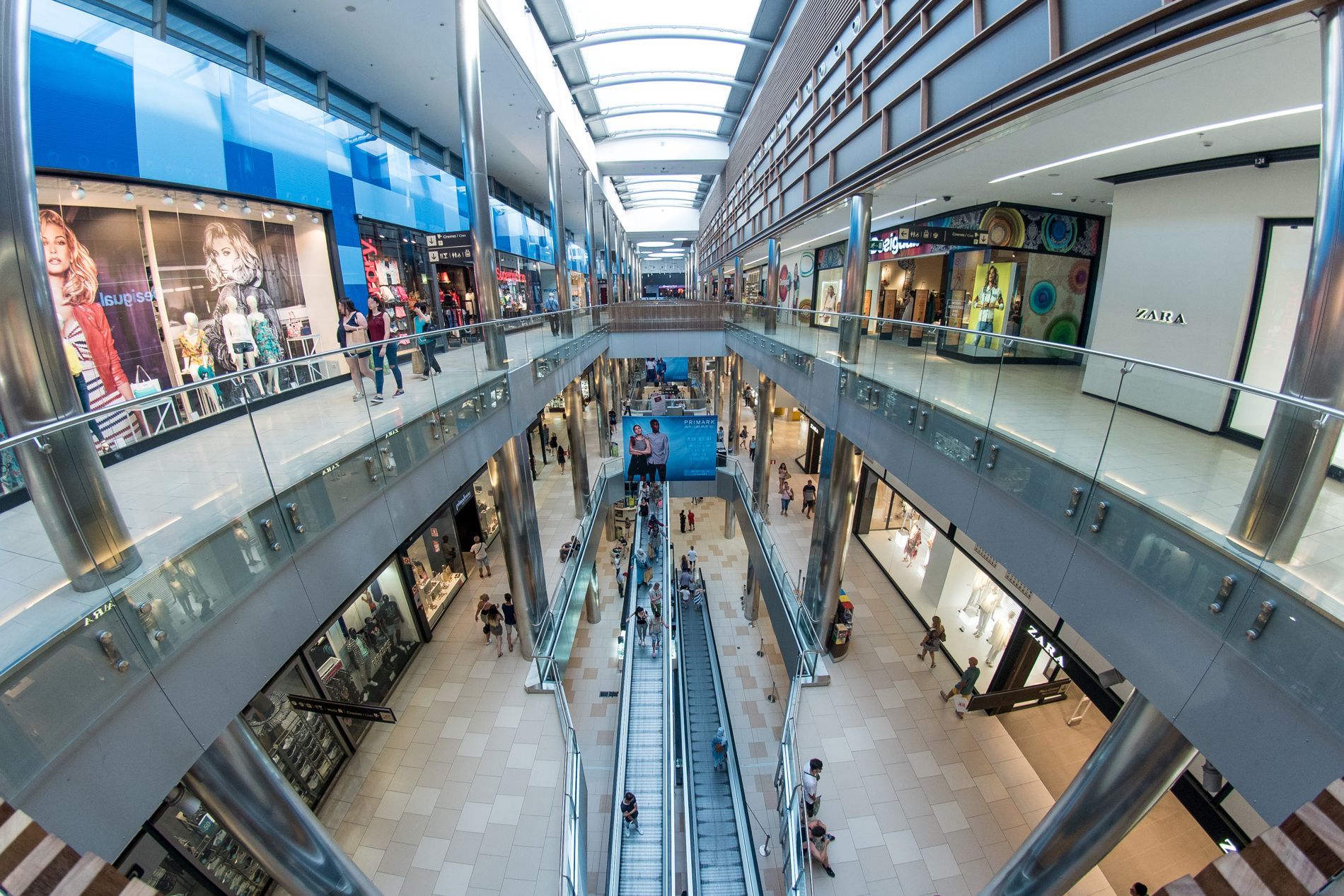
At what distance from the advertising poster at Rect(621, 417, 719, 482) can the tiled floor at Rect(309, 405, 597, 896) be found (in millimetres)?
5376

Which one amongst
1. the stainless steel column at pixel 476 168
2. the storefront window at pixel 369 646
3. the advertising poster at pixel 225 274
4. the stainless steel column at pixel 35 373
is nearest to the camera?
the stainless steel column at pixel 35 373

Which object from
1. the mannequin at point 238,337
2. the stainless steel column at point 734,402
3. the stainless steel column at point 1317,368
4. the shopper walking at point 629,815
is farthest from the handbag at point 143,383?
the stainless steel column at point 734,402

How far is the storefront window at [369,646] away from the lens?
25.9ft

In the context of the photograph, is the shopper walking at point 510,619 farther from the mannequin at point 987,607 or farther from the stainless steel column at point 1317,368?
the stainless steel column at point 1317,368

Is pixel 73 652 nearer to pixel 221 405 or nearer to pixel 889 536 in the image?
pixel 221 405

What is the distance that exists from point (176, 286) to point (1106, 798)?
1198 cm

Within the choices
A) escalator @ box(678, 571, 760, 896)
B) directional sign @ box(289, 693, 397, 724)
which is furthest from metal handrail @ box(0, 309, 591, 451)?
escalator @ box(678, 571, 760, 896)

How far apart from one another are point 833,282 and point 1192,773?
52.2 feet

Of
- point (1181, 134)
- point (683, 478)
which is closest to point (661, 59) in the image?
point (683, 478)

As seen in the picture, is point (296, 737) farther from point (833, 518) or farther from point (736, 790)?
point (833, 518)

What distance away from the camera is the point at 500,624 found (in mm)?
9938

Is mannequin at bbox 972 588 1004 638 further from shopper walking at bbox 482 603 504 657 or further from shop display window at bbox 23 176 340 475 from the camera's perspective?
shop display window at bbox 23 176 340 475

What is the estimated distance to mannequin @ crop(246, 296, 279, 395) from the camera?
8.51m

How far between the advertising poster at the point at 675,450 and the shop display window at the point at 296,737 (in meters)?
7.65
